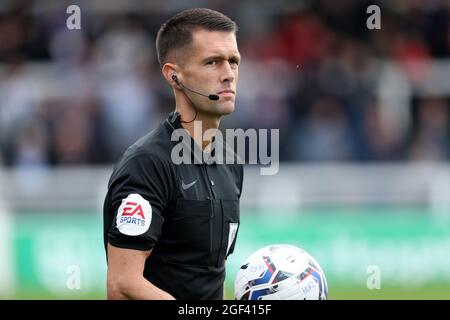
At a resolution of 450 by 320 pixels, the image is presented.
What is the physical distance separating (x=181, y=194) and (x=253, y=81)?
7.59m

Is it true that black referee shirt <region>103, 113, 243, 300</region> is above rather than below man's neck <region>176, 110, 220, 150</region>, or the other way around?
below

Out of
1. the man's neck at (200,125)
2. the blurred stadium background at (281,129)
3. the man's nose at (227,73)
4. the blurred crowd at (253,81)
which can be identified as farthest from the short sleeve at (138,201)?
the blurred crowd at (253,81)

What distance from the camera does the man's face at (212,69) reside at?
525 centimetres

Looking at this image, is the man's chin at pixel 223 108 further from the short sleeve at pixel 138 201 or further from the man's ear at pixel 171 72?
the short sleeve at pixel 138 201

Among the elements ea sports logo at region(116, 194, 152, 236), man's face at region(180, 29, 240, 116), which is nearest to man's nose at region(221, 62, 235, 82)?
man's face at region(180, 29, 240, 116)

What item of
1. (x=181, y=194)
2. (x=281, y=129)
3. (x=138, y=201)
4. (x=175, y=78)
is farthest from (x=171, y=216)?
(x=281, y=129)

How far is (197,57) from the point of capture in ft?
17.4

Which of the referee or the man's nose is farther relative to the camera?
the man's nose

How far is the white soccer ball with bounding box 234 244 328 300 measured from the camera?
4.91 metres

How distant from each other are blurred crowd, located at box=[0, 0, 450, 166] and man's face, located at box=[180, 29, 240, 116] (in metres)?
6.91

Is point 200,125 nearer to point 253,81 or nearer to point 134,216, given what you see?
point 134,216

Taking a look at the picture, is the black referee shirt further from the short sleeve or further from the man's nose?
the man's nose

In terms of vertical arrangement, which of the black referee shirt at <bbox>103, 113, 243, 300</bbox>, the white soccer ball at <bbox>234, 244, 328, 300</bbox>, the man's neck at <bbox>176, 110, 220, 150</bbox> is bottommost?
the white soccer ball at <bbox>234, 244, 328, 300</bbox>

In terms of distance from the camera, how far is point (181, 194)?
5000 millimetres
